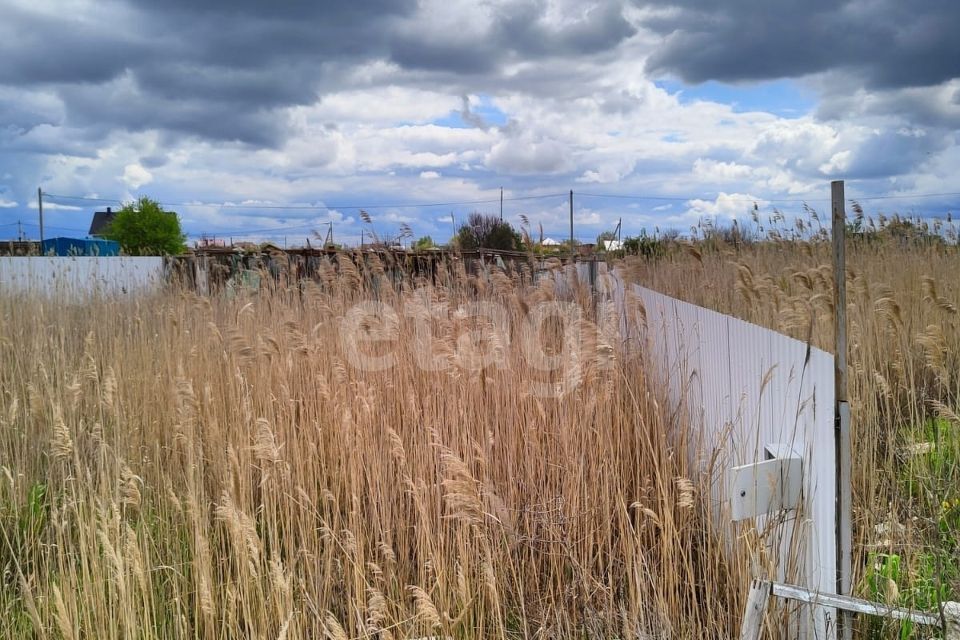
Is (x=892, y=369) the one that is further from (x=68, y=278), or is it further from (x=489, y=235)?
(x=489, y=235)

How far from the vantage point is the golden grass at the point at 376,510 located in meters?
1.91

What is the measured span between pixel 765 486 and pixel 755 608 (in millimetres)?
324

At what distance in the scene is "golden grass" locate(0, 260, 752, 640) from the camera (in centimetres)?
191

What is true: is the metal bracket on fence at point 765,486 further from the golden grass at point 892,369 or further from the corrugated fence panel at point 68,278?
the corrugated fence panel at point 68,278

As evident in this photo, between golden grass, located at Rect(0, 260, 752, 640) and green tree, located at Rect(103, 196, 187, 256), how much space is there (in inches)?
1170

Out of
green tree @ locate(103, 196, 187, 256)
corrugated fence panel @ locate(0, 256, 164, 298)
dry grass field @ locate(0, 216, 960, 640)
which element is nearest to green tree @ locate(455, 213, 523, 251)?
corrugated fence panel @ locate(0, 256, 164, 298)

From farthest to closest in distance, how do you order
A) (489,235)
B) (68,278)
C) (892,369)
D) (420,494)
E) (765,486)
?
(489,235), (68,278), (892,369), (420,494), (765,486)

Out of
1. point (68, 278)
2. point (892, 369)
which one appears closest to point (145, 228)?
point (68, 278)

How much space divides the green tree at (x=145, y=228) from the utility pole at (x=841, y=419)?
3206 centimetres

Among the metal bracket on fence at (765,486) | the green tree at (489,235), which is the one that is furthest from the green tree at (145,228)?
the metal bracket on fence at (765,486)

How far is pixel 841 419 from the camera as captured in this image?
5.03 ft


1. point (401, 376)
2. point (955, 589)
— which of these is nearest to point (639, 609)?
point (955, 589)

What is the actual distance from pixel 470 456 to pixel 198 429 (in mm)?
1408

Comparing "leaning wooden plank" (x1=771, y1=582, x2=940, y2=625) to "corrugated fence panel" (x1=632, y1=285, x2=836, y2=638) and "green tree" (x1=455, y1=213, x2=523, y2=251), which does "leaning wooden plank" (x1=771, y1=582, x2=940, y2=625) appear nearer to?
"corrugated fence panel" (x1=632, y1=285, x2=836, y2=638)
